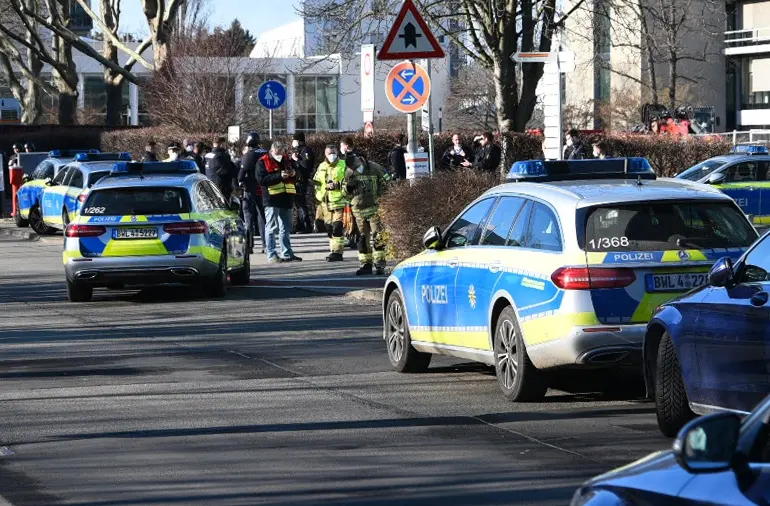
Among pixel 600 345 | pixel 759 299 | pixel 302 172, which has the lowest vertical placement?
pixel 600 345

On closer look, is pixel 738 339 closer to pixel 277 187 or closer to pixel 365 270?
pixel 365 270

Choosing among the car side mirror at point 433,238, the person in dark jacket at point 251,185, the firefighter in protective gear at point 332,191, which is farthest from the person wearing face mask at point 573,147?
the car side mirror at point 433,238

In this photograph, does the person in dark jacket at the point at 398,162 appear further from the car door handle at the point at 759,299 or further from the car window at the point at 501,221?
the car door handle at the point at 759,299

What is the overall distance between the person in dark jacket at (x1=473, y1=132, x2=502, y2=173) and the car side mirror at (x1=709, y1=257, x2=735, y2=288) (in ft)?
68.2

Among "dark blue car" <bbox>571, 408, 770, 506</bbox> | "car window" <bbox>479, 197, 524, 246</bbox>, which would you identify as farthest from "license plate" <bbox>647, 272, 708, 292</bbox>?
"dark blue car" <bbox>571, 408, 770, 506</bbox>

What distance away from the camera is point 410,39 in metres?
16.4

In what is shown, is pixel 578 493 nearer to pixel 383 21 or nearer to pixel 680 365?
pixel 680 365

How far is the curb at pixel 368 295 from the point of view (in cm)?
1750

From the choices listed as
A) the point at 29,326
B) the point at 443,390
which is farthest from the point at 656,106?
the point at 443,390

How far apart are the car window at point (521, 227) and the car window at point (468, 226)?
1.77 feet

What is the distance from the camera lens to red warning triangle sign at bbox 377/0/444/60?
1628cm

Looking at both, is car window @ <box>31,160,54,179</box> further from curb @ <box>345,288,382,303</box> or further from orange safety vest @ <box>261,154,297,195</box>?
curb @ <box>345,288,382,303</box>

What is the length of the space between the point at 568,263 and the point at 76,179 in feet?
70.4

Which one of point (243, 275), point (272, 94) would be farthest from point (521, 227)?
point (272, 94)
